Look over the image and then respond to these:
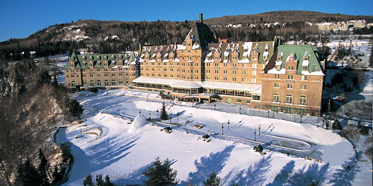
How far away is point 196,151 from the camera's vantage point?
1255 inches

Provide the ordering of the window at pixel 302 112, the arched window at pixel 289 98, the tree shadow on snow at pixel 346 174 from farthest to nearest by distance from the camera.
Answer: the arched window at pixel 289 98
the window at pixel 302 112
the tree shadow on snow at pixel 346 174

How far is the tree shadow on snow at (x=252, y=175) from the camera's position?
968 inches

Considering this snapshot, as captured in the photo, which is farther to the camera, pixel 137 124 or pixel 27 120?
pixel 27 120

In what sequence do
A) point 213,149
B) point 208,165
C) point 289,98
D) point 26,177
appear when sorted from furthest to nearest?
point 289,98
point 213,149
point 208,165
point 26,177

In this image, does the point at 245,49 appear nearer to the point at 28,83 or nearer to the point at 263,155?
the point at 263,155

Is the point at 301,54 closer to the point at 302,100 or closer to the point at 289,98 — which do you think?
the point at 289,98

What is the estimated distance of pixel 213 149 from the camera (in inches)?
1250

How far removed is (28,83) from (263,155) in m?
97.0

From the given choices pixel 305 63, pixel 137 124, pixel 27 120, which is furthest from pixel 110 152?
pixel 27 120

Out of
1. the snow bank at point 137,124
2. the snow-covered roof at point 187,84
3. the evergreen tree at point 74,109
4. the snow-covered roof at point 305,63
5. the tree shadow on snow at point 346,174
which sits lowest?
the tree shadow on snow at point 346,174

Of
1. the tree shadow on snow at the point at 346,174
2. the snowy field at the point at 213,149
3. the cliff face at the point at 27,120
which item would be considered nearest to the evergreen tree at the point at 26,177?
the snowy field at the point at 213,149

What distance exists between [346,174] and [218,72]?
3711 cm

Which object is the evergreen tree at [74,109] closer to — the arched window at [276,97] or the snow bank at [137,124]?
the snow bank at [137,124]

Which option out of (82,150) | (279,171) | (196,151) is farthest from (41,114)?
(279,171)
